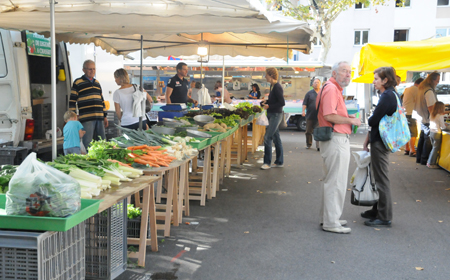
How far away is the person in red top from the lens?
5.45m

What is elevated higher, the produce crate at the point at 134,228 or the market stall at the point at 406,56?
the market stall at the point at 406,56

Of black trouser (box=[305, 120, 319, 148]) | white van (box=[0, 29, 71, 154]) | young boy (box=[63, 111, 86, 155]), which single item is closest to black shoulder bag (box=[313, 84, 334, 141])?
young boy (box=[63, 111, 86, 155])

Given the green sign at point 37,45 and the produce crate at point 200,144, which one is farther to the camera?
the green sign at point 37,45

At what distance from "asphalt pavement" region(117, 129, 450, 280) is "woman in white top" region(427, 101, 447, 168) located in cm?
221

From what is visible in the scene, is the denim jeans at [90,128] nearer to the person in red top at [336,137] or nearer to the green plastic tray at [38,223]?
the person in red top at [336,137]

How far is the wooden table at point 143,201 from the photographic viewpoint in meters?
3.56

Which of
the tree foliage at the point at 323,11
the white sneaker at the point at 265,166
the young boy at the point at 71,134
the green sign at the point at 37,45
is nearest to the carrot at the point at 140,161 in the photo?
the young boy at the point at 71,134

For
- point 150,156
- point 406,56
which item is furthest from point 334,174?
point 406,56

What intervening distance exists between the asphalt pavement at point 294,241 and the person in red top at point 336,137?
1.74ft

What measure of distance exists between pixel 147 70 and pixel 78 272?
18442mm

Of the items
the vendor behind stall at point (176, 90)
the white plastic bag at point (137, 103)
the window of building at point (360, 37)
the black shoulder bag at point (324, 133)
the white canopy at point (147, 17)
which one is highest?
the window of building at point (360, 37)

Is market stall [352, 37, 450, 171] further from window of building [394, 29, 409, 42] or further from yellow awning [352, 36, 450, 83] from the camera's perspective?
window of building [394, 29, 409, 42]

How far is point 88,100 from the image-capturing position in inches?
311

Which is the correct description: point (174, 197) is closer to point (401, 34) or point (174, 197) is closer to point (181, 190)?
point (181, 190)
